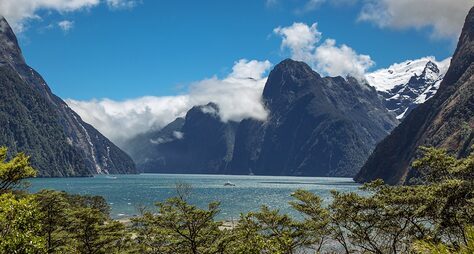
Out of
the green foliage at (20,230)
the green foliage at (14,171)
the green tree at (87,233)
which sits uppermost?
the green foliage at (14,171)

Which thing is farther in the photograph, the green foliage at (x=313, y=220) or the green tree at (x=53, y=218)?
the green tree at (x=53, y=218)

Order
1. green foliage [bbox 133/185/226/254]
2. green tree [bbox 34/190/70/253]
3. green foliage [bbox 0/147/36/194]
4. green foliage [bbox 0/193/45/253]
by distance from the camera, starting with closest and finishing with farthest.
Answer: green foliage [bbox 0/193/45/253]
green foliage [bbox 0/147/36/194]
green foliage [bbox 133/185/226/254]
green tree [bbox 34/190/70/253]

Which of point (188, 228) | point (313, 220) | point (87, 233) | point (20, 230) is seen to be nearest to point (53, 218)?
point (87, 233)

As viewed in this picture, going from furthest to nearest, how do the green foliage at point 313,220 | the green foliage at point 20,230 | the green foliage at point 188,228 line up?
1. the green foliage at point 188,228
2. the green foliage at point 313,220
3. the green foliage at point 20,230

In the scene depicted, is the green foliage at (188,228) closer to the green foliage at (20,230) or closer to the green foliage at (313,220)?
the green foliage at (313,220)

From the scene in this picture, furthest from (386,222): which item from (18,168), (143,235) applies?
(143,235)

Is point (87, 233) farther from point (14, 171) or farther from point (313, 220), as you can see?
point (313, 220)

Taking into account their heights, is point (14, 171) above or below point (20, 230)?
above

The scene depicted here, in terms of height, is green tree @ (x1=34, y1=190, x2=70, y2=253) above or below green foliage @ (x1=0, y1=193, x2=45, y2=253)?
below

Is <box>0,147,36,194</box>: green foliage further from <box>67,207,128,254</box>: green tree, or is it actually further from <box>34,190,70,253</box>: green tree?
<box>67,207,128,254</box>: green tree

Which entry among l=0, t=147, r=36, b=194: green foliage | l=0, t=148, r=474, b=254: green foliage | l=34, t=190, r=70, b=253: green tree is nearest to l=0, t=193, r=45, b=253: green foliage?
l=0, t=148, r=474, b=254: green foliage

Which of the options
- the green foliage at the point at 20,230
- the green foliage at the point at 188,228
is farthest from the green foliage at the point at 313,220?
the green foliage at the point at 20,230

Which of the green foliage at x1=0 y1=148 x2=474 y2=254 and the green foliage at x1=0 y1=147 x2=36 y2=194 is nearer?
the green foliage at x1=0 y1=147 x2=36 y2=194

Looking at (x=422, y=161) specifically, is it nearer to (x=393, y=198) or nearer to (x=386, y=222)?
(x=393, y=198)
